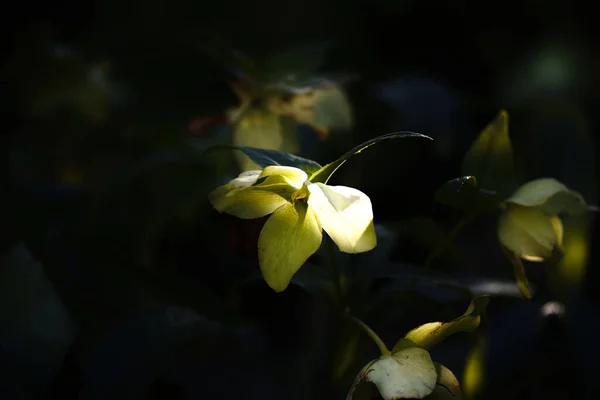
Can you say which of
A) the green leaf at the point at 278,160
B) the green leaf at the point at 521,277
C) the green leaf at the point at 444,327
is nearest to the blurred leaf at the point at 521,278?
the green leaf at the point at 521,277

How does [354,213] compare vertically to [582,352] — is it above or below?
above

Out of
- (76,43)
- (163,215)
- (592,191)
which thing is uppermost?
(76,43)

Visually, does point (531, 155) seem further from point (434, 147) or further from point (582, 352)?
point (582, 352)

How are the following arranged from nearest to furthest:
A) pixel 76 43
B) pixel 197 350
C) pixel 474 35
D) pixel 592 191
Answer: pixel 197 350, pixel 592 191, pixel 76 43, pixel 474 35

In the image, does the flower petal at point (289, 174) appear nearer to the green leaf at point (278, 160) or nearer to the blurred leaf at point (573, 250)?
the green leaf at point (278, 160)

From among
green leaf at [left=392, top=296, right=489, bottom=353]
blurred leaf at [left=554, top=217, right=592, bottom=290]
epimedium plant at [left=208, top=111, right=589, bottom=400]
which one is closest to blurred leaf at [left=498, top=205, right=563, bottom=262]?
epimedium plant at [left=208, top=111, right=589, bottom=400]

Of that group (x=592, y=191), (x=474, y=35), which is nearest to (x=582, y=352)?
(x=592, y=191)
